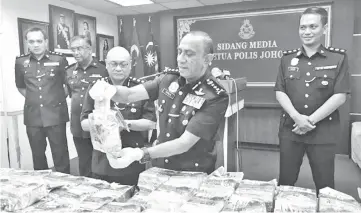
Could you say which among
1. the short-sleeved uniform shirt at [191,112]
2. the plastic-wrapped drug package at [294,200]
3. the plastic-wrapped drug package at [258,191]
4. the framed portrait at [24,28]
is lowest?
the plastic-wrapped drug package at [294,200]

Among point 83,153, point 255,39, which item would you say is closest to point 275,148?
point 255,39

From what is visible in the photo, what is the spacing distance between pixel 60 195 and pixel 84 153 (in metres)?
1.57

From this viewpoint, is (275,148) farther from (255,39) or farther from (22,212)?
(22,212)

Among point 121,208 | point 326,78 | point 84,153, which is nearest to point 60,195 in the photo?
point 121,208

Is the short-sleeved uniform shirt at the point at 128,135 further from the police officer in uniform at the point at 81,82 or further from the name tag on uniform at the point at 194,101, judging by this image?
the police officer in uniform at the point at 81,82

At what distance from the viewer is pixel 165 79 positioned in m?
1.58

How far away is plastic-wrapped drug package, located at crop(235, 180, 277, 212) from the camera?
3.26 feet

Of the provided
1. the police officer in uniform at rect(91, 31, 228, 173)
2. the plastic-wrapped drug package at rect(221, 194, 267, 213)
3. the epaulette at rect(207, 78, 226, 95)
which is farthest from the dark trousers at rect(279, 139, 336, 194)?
the plastic-wrapped drug package at rect(221, 194, 267, 213)

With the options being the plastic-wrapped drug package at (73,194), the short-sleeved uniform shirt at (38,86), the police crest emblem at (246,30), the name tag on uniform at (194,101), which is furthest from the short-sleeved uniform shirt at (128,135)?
the police crest emblem at (246,30)

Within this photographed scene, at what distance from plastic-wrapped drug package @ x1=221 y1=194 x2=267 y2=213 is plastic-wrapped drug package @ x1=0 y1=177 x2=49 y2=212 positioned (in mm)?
672

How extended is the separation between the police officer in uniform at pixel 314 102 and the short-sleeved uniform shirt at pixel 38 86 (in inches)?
72.9

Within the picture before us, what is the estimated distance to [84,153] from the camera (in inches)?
104

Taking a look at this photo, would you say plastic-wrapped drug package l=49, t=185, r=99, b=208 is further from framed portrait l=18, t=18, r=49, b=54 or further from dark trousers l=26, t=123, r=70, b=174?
framed portrait l=18, t=18, r=49, b=54

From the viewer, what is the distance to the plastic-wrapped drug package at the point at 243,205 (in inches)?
37.0
